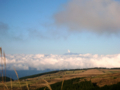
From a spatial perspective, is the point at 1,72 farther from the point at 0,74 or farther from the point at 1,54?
the point at 1,54

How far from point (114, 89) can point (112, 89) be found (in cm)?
25

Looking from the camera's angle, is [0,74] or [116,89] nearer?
[0,74]

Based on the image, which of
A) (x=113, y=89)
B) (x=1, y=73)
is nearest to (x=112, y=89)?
(x=113, y=89)

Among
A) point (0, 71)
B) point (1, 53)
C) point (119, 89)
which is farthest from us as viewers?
point (119, 89)

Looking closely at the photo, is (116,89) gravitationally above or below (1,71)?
below

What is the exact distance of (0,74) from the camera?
14.3 feet

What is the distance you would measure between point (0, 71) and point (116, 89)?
14.3 m

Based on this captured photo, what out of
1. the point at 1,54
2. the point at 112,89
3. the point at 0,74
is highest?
the point at 1,54

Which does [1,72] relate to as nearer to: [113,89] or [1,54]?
[1,54]

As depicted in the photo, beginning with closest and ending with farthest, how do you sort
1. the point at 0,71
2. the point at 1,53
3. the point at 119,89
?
the point at 1,53 → the point at 0,71 → the point at 119,89

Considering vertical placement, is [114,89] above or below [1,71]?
below

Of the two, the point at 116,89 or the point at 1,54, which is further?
the point at 116,89

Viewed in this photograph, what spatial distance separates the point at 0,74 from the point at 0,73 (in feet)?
0.19

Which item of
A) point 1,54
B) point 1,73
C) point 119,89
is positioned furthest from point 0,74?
point 119,89
